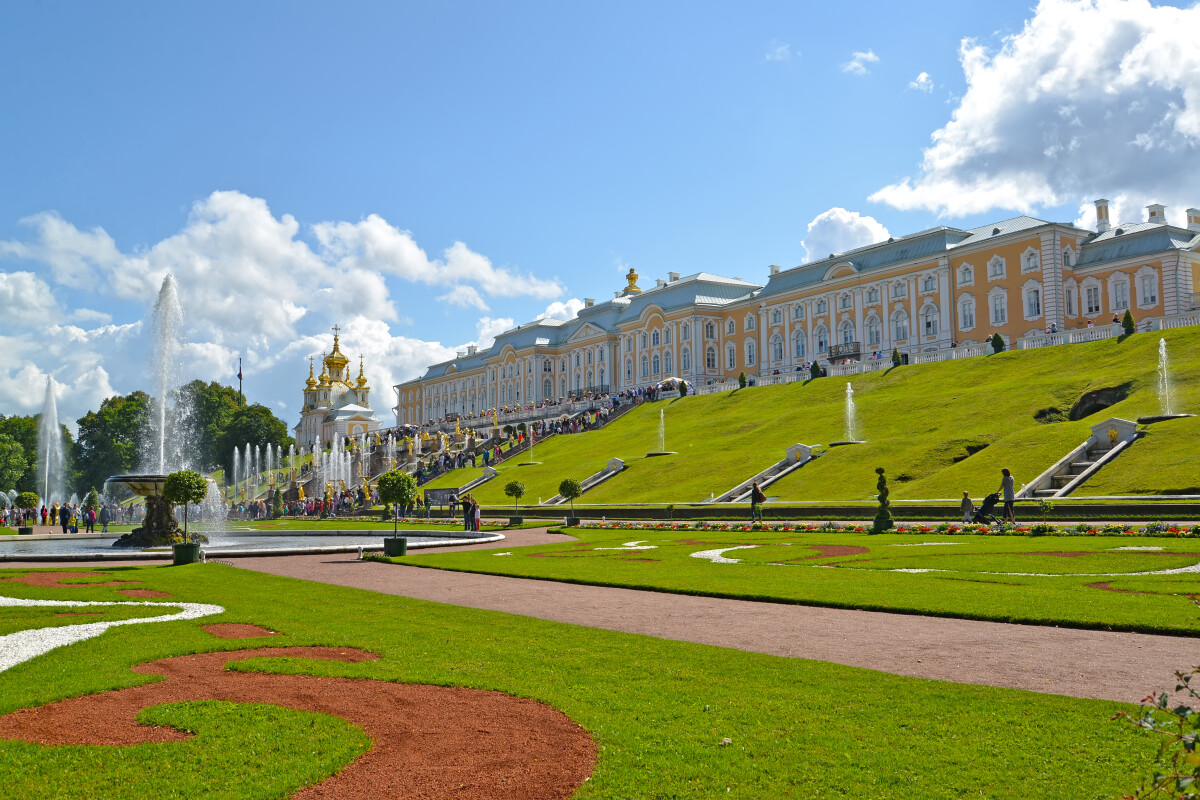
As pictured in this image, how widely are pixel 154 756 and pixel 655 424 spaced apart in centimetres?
5461

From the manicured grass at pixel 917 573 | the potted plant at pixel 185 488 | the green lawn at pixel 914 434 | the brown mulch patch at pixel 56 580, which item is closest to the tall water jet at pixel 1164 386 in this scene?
the green lawn at pixel 914 434

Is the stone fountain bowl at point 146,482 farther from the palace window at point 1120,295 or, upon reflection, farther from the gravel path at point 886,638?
the palace window at point 1120,295

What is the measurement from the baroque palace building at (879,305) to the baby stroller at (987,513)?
1476 inches

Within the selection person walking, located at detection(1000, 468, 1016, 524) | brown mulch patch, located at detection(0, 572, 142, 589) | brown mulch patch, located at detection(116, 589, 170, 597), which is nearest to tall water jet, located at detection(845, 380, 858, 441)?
person walking, located at detection(1000, 468, 1016, 524)

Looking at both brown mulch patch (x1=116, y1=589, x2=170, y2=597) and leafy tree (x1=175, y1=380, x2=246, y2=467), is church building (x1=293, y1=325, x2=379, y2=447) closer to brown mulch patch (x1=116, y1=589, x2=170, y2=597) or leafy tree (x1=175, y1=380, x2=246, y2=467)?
leafy tree (x1=175, y1=380, x2=246, y2=467)

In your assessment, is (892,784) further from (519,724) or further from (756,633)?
(756,633)

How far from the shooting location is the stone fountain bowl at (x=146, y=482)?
25859 millimetres

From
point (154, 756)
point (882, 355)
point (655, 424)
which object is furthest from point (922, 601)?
point (882, 355)

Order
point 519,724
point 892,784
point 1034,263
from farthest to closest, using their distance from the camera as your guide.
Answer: point 1034,263
point 519,724
point 892,784

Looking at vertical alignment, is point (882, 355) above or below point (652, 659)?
above

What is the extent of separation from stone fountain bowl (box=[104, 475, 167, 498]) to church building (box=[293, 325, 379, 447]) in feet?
298

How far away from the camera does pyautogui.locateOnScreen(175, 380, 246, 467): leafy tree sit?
99.9 m

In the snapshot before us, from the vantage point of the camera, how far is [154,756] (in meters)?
5.61

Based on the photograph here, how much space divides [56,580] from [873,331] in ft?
197
